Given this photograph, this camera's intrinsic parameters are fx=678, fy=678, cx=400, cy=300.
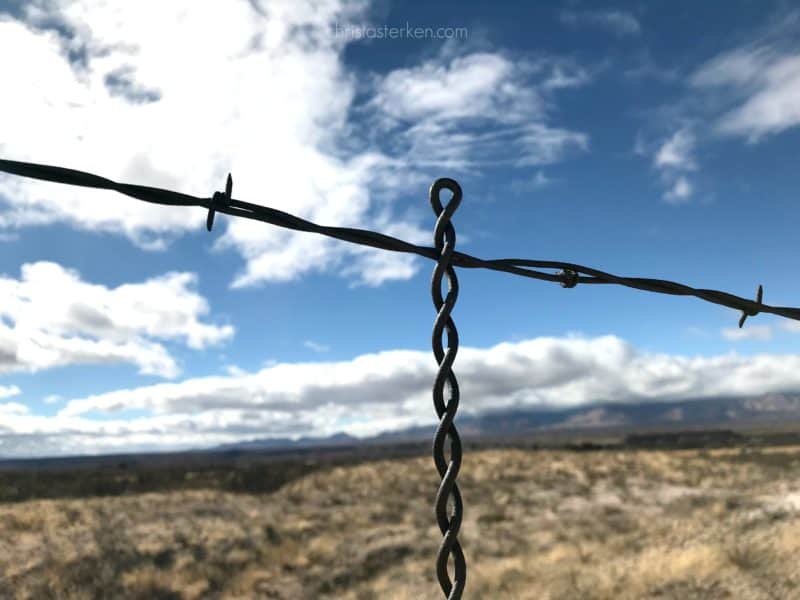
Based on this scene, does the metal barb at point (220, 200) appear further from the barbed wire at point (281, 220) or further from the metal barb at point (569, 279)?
the metal barb at point (569, 279)

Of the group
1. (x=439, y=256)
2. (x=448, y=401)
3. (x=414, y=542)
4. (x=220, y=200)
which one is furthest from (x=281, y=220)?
(x=414, y=542)

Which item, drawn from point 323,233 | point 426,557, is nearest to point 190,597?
point 426,557

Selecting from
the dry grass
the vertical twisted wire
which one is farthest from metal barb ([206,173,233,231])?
the dry grass

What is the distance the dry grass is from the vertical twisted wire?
33.8ft

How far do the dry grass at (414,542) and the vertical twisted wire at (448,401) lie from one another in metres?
10.3

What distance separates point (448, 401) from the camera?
1.55 m

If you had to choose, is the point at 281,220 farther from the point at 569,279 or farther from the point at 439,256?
the point at 569,279

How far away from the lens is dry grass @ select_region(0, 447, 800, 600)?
1201 centimetres

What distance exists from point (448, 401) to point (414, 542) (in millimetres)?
18528

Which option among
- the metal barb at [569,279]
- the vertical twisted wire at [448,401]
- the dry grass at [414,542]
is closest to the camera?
the vertical twisted wire at [448,401]

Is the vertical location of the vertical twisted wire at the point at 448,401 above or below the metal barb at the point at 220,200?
below

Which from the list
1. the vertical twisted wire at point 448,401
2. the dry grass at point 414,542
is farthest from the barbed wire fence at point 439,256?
the dry grass at point 414,542

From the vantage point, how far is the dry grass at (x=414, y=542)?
1201 cm

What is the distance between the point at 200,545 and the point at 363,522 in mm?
5551
